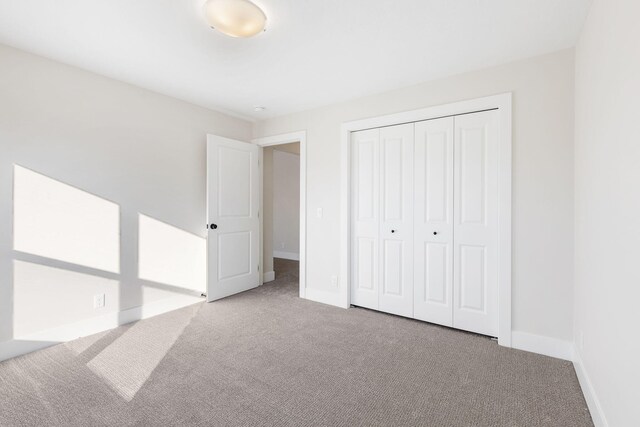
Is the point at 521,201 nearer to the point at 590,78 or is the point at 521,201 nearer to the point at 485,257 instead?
the point at 485,257

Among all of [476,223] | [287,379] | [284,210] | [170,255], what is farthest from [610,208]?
A: [284,210]

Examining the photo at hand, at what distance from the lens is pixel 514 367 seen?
2.19m

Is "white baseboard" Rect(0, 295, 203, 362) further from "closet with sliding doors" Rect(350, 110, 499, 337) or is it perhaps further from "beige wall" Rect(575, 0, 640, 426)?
"beige wall" Rect(575, 0, 640, 426)

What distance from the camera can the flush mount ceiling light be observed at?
177 cm

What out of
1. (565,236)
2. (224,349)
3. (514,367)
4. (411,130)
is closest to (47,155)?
(224,349)

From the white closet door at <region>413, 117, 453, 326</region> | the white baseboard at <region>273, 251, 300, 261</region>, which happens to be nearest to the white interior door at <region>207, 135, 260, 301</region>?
the white closet door at <region>413, 117, 453, 326</region>

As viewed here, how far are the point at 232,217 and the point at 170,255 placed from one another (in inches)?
33.7

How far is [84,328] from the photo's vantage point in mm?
2727

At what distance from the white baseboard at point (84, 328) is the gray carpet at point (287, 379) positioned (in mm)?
94

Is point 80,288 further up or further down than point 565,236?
further down

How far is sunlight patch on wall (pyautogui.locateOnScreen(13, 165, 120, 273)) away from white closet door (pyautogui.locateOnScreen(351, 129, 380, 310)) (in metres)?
2.44

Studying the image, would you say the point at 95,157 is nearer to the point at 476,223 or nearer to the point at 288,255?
the point at 476,223

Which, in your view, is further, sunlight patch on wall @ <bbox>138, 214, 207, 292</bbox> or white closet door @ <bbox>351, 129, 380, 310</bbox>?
white closet door @ <bbox>351, 129, 380, 310</bbox>

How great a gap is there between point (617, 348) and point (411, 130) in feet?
7.45
